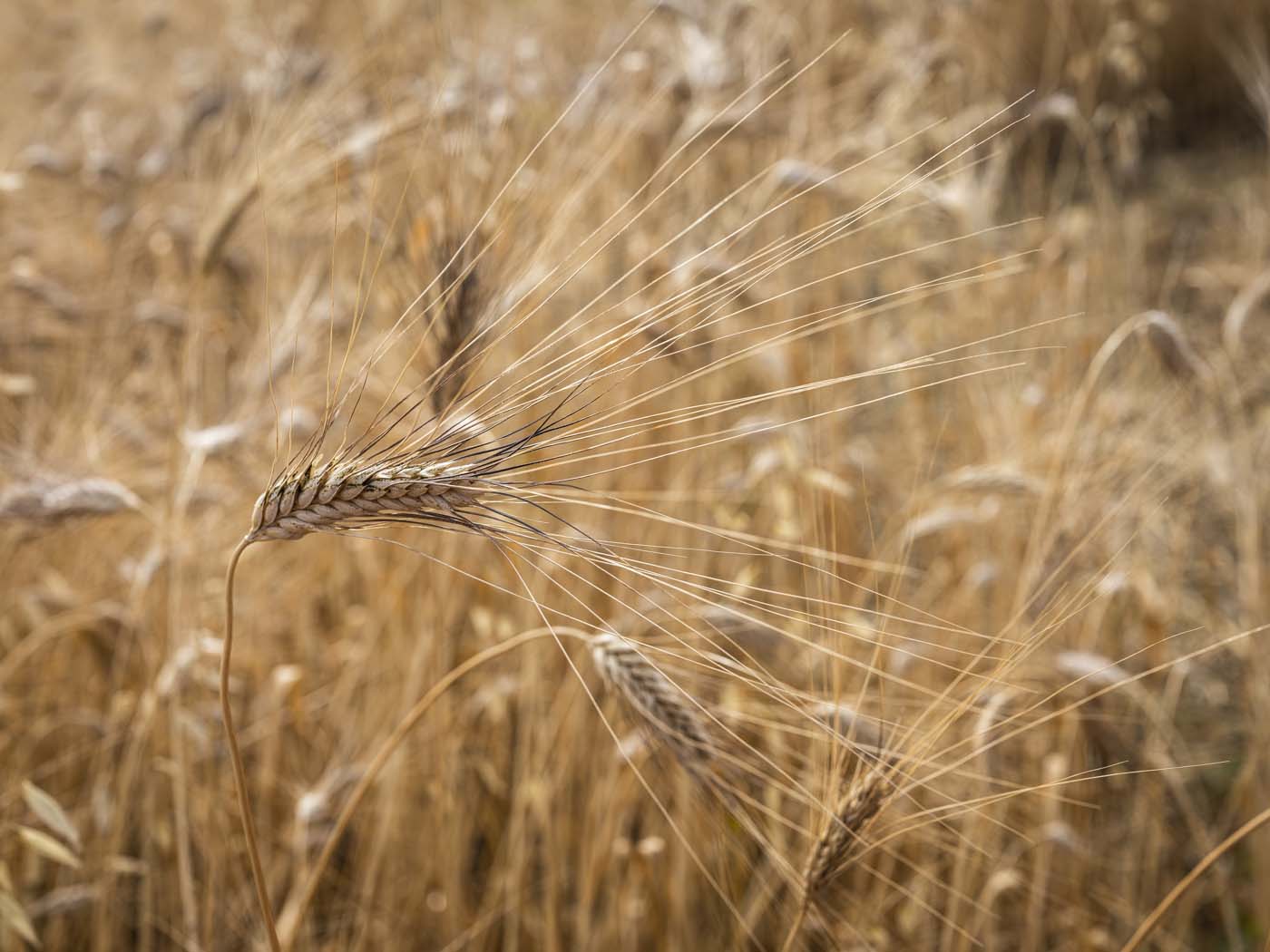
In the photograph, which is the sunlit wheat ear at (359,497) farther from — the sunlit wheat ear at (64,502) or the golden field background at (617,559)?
the sunlit wheat ear at (64,502)

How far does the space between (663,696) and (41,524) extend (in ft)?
2.21

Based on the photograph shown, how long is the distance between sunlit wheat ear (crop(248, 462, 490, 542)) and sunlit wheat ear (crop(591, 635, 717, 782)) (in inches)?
8.0

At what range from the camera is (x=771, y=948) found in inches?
48.4

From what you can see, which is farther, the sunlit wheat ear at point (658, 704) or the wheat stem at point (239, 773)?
the sunlit wheat ear at point (658, 704)

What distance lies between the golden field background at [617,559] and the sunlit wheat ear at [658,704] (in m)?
0.02

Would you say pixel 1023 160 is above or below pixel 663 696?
above

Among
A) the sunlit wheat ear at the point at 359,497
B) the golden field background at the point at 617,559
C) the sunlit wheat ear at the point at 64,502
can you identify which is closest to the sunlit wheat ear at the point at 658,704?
the golden field background at the point at 617,559

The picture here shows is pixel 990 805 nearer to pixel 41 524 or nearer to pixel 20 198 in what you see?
pixel 41 524

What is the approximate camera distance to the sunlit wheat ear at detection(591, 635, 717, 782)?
2.22ft

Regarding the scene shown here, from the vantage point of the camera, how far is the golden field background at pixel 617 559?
981mm

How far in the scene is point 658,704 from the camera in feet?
2.24

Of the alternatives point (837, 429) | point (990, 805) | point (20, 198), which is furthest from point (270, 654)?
point (20, 198)

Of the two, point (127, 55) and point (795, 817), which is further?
point (127, 55)

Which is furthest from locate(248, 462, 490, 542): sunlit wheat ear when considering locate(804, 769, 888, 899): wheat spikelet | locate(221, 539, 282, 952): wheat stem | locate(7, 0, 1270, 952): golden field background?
locate(804, 769, 888, 899): wheat spikelet
